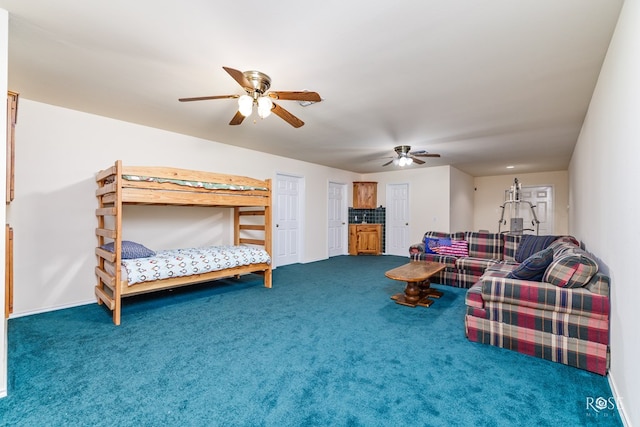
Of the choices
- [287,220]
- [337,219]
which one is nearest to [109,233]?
[287,220]

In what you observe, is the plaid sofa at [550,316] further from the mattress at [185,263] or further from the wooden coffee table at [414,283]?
the mattress at [185,263]

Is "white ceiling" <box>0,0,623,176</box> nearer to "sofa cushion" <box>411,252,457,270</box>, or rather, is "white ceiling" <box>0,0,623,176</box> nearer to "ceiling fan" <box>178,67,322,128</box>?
"ceiling fan" <box>178,67,322,128</box>

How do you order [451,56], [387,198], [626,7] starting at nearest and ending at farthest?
[626,7]
[451,56]
[387,198]

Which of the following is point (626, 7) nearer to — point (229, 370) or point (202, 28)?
point (202, 28)

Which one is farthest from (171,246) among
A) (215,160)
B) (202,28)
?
(202,28)

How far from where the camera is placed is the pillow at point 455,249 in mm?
4754

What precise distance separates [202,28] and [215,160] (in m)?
3.07

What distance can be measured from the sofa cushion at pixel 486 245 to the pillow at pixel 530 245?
0.31 meters

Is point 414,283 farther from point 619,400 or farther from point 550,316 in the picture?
point 619,400

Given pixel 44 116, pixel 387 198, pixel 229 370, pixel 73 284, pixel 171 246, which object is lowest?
pixel 229 370

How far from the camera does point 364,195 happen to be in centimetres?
797

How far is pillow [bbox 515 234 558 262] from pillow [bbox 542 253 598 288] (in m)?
2.01

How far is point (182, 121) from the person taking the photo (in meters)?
3.76

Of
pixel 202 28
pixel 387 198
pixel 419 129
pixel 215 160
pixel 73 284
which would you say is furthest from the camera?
pixel 387 198
